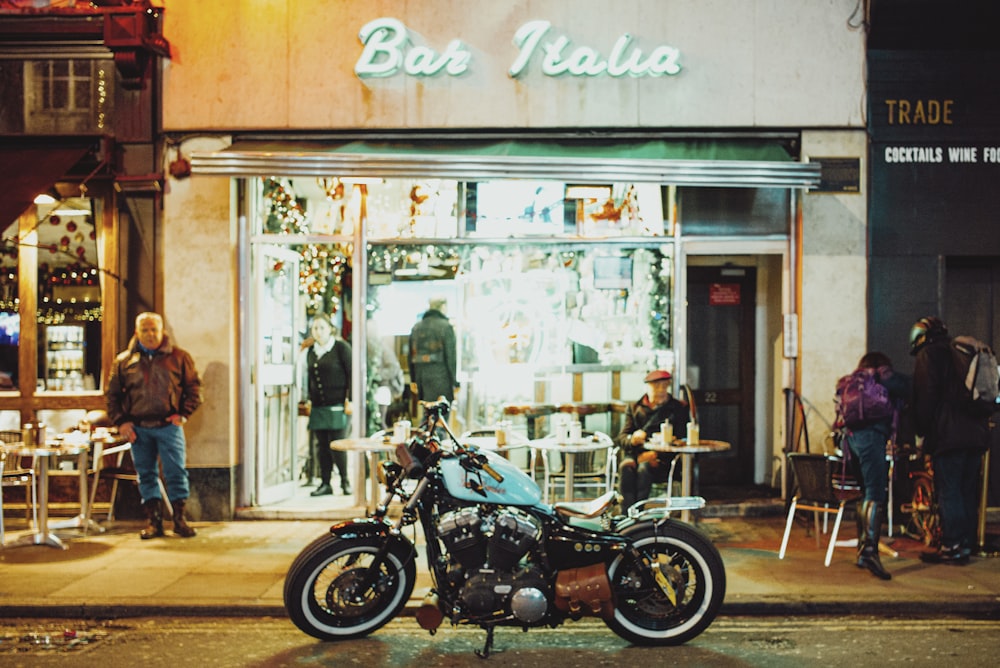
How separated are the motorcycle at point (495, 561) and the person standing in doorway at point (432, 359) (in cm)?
425

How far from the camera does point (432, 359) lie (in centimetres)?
1029

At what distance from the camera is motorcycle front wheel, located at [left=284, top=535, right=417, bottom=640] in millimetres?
5855

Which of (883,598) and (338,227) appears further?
(338,227)

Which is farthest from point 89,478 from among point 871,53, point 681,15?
point 871,53

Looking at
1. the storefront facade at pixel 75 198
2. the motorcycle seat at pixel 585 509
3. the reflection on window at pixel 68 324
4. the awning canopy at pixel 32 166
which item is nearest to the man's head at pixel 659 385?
the motorcycle seat at pixel 585 509

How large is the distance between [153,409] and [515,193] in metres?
4.30

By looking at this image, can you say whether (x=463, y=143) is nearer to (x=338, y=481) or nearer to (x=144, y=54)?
(x=144, y=54)

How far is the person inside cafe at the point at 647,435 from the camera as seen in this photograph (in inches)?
354

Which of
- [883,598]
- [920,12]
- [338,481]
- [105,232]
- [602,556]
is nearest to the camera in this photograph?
[602,556]

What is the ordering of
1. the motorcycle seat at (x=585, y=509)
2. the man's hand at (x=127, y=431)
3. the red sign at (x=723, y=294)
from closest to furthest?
the motorcycle seat at (x=585, y=509)
the man's hand at (x=127, y=431)
the red sign at (x=723, y=294)

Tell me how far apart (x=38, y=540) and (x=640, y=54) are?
24.2 feet

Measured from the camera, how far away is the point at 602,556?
578 cm

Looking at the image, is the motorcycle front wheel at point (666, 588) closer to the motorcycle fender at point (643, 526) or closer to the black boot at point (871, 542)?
the motorcycle fender at point (643, 526)

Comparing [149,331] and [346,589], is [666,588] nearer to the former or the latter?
[346,589]
